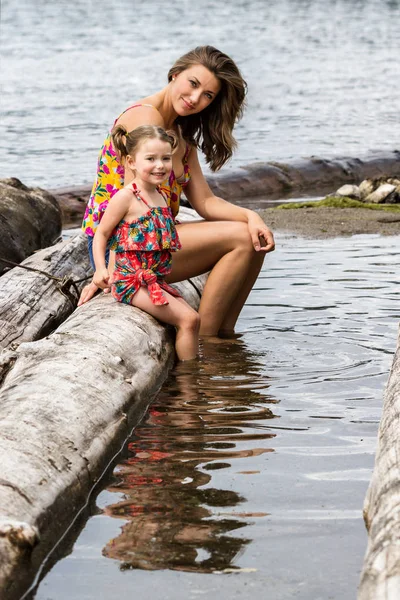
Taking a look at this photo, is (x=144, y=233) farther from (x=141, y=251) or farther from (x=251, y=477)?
(x=251, y=477)

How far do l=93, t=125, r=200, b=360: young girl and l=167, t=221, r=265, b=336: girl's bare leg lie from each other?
384mm

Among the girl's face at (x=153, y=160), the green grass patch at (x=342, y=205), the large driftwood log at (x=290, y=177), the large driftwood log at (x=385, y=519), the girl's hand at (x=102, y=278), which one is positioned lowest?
the large driftwood log at (x=290, y=177)

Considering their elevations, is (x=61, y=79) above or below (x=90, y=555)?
below

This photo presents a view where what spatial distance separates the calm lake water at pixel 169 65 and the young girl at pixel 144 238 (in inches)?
393

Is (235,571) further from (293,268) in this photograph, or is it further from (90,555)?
(293,268)

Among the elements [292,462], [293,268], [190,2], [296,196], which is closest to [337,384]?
[292,462]

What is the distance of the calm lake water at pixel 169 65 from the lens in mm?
19969

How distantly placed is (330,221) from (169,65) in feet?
83.5

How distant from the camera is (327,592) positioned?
323 cm

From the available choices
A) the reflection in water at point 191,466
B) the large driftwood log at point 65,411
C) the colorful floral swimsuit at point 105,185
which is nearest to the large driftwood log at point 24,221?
the colorful floral swimsuit at point 105,185

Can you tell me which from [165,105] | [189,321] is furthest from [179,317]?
[165,105]

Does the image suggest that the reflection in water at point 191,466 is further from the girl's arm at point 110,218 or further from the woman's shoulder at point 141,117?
the woman's shoulder at point 141,117

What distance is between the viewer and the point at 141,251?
19.7ft

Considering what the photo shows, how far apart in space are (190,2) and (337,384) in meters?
71.5
